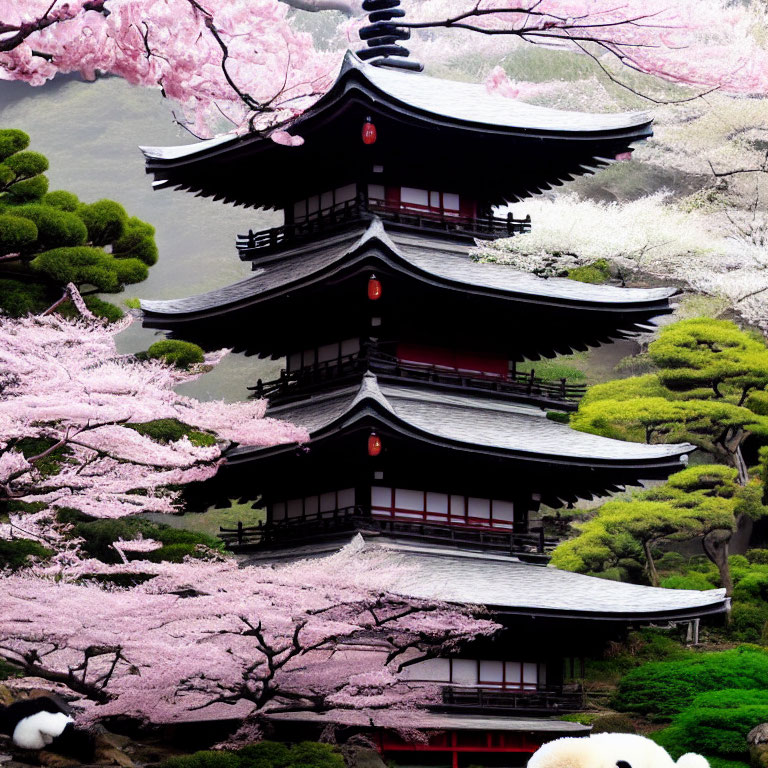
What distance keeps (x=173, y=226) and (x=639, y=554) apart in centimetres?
3153

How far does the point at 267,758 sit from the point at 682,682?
8.15 m

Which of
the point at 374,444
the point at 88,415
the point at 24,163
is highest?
the point at 24,163

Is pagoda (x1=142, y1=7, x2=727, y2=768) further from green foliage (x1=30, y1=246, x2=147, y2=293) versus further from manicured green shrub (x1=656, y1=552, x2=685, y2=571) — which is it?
manicured green shrub (x1=656, y1=552, x2=685, y2=571)

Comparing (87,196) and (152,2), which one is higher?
(152,2)

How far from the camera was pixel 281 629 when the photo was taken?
14.8 meters

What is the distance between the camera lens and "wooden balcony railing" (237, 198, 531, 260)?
20641mm

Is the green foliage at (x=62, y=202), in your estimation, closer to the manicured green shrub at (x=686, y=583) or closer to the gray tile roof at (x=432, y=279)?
→ the gray tile roof at (x=432, y=279)

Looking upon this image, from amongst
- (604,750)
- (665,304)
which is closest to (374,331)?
(665,304)

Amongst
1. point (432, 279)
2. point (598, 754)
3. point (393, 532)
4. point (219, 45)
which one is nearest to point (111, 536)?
point (393, 532)

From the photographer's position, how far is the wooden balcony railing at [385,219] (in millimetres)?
20641

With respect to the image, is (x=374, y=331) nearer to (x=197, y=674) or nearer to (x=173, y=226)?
(x=197, y=674)

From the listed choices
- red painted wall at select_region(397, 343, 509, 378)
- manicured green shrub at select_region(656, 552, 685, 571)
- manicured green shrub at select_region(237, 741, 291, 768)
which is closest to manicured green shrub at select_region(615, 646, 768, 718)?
red painted wall at select_region(397, 343, 509, 378)

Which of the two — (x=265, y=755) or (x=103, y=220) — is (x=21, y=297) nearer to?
(x=103, y=220)

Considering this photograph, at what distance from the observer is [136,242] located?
2642cm
